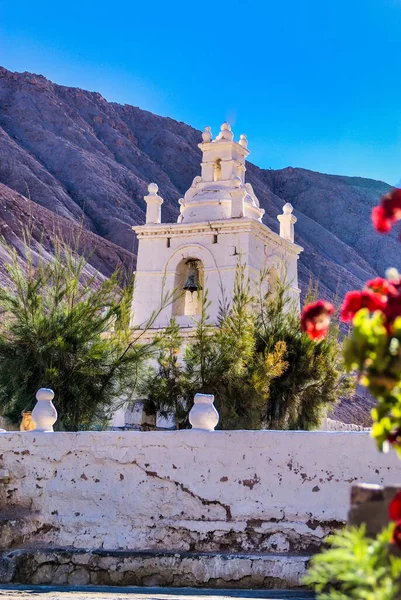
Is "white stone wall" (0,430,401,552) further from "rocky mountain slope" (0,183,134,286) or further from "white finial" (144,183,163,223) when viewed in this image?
"rocky mountain slope" (0,183,134,286)

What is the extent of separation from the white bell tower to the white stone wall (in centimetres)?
963

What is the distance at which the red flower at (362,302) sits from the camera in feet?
10.6

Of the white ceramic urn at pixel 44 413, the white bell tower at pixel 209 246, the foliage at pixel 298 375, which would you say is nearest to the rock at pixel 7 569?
the white ceramic urn at pixel 44 413

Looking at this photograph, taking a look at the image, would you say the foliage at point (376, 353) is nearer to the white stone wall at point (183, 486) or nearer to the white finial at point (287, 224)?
the white stone wall at point (183, 486)

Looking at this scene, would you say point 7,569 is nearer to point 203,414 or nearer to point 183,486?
point 183,486

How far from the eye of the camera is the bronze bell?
1908 centimetres

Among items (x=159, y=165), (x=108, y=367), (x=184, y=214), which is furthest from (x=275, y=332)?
(x=159, y=165)

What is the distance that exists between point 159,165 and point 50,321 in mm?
66905

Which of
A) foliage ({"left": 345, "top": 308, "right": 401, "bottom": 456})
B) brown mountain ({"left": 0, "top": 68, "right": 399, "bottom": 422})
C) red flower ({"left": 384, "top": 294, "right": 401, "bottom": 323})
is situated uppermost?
brown mountain ({"left": 0, "top": 68, "right": 399, "bottom": 422})

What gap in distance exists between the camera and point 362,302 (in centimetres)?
326

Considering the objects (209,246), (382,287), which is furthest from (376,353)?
(209,246)

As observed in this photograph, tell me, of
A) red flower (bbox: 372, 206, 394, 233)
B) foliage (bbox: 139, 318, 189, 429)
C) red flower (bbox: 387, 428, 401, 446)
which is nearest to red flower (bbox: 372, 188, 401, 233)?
red flower (bbox: 372, 206, 394, 233)

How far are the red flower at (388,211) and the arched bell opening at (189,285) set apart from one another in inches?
622

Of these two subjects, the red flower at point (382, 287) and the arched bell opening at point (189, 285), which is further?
the arched bell opening at point (189, 285)
